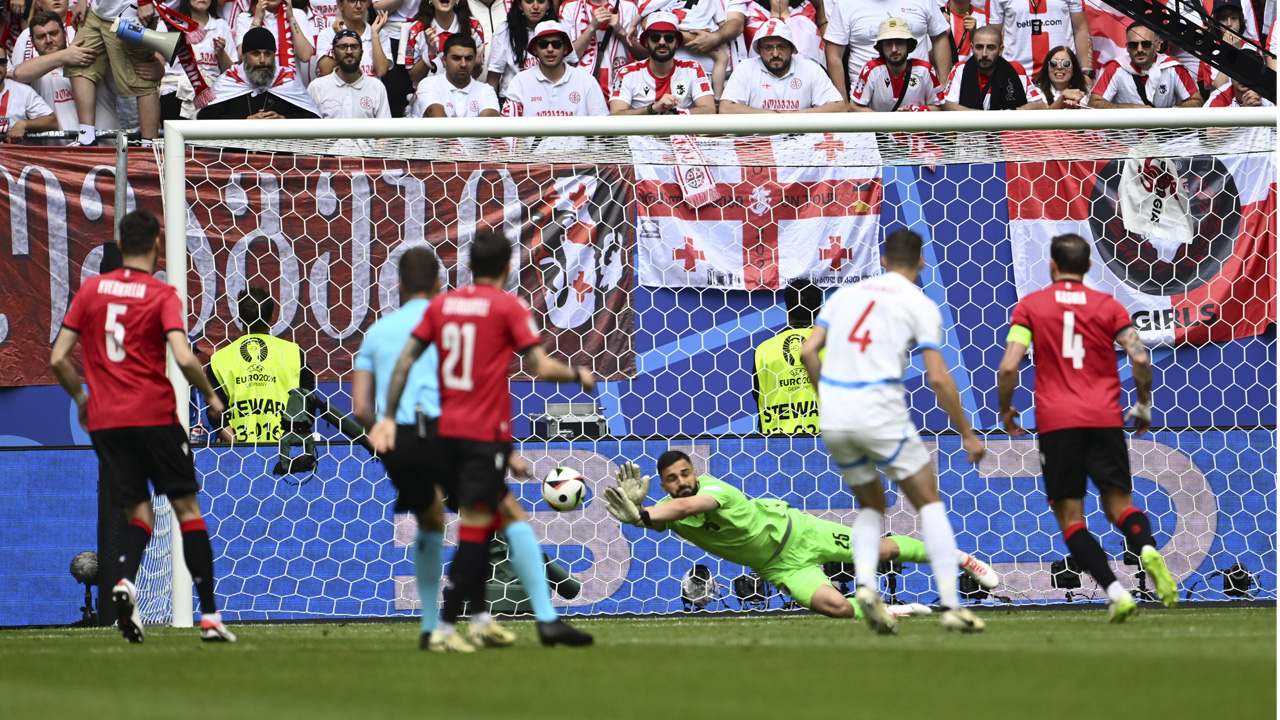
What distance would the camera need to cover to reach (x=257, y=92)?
486 inches

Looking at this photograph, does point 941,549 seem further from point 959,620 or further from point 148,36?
point 148,36

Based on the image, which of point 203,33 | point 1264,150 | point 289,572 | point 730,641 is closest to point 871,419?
point 730,641

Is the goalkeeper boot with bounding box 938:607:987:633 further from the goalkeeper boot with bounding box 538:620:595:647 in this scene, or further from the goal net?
the goal net

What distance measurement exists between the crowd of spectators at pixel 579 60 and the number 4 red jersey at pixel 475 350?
6.79m

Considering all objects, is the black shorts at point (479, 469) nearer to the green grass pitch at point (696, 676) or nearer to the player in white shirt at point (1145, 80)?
the green grass pitch at point (696, 676)

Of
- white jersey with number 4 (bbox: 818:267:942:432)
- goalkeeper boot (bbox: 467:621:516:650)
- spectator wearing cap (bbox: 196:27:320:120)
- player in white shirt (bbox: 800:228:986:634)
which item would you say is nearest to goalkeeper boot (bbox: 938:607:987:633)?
player in white shirt (bbox: 800:228:986:634)

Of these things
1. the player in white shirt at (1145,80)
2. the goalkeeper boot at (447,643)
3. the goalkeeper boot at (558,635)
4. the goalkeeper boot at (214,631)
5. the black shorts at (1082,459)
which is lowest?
the goalkeeper boot at (214,631)

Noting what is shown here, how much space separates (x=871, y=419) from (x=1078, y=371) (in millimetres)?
1537

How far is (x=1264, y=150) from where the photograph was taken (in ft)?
33.2

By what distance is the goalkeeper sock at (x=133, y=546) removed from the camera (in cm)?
686

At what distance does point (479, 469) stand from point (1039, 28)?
9250 millimetres

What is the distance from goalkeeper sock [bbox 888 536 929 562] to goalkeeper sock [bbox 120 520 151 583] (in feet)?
13.6

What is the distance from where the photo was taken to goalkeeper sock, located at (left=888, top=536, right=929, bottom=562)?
866 centimetres

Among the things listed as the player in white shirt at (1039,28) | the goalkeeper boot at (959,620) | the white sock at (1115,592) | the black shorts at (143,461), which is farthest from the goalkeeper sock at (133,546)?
the player in white shirt at (1039,28)
